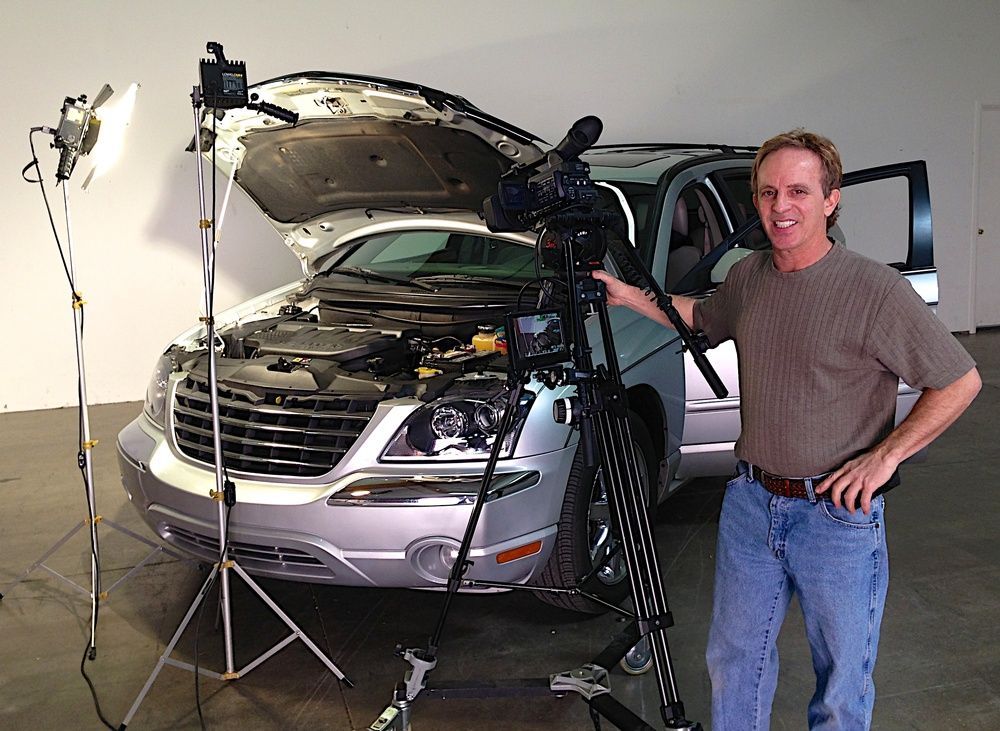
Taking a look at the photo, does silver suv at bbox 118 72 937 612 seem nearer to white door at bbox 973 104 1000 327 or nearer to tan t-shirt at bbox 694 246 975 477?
tan t-shirt at bbox 694 246 975 477

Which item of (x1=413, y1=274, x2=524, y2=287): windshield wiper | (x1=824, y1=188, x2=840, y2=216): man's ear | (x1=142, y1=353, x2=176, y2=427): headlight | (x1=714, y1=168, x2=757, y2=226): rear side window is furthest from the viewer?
(x1=714, y1=168, x2=757, y2=226): rear side window

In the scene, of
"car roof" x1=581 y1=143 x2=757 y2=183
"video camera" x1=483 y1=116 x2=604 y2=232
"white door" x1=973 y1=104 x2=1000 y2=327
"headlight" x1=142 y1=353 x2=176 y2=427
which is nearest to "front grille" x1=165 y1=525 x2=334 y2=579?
"headlight" x1=142 y1=353 x2=176 y2=427

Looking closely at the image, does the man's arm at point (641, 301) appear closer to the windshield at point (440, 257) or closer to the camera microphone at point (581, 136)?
the camera microphone at point (581, 136)

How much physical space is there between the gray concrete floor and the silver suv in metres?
0.32

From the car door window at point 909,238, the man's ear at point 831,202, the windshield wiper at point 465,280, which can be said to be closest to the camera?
the man's ear at point 831,202

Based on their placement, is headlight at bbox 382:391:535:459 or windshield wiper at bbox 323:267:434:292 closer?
headlight at bbox 382:391:535:459

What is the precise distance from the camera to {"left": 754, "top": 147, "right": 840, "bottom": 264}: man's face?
1.71m

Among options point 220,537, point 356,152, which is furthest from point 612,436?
point 356,152

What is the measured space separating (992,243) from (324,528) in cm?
732

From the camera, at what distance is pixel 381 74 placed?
6.50 metres

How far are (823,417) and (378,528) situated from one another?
127cm

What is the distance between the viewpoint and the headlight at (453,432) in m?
2.59

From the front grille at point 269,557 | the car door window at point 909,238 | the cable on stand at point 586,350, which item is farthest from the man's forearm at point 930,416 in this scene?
the front grille at point 269,557

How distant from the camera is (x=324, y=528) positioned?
8.36 ft
